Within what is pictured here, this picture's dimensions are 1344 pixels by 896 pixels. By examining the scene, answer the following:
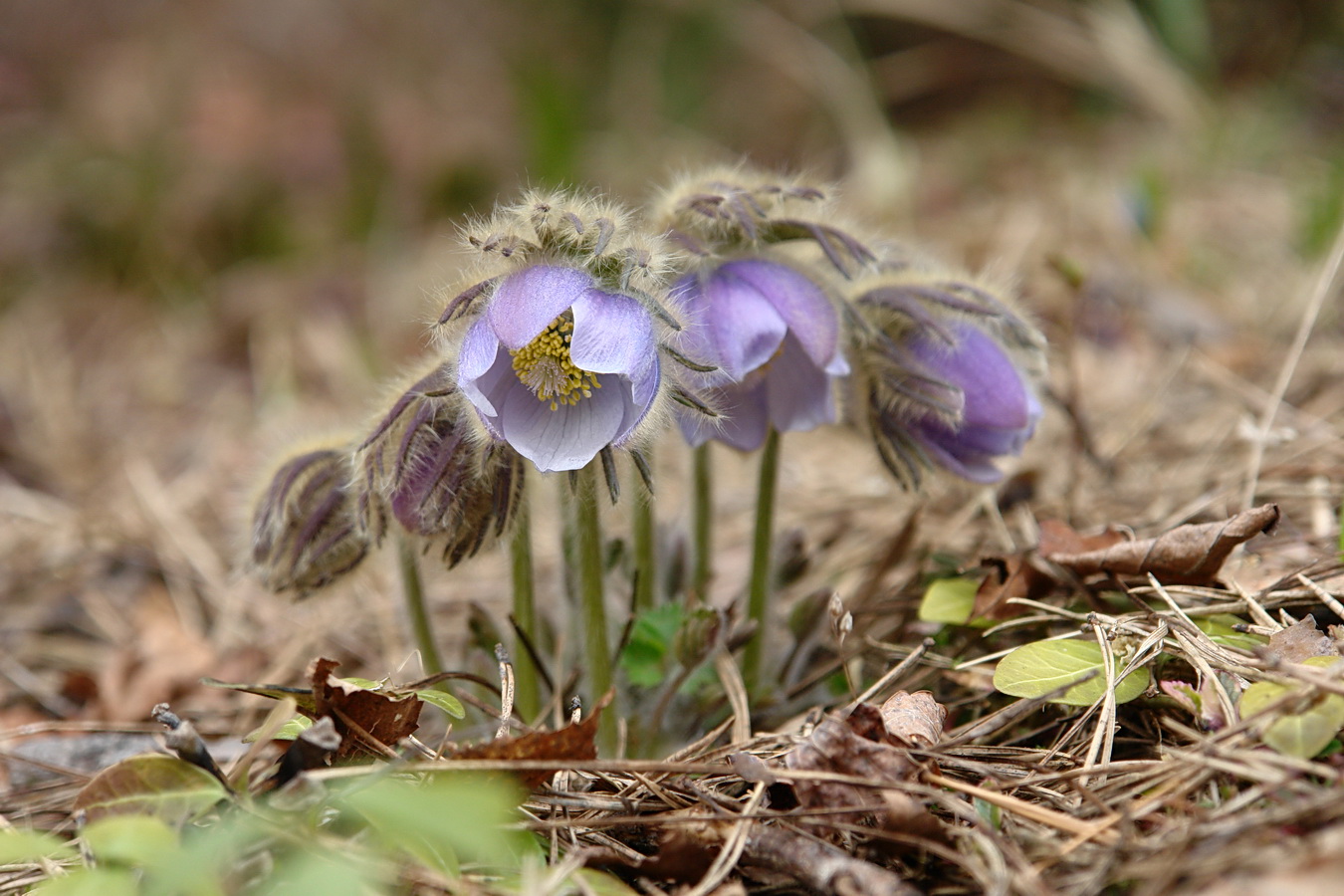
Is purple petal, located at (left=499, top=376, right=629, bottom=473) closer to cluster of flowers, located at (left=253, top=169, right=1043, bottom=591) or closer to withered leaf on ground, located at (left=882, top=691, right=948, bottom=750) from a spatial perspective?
cluster of flowers, located at (left=253, top=169, right=1043, bottom=591)

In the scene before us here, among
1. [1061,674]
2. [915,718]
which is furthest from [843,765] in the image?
[1061,674]

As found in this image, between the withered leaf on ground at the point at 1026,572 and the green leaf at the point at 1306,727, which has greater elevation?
the withered leaf on ground at the point at 1026,572

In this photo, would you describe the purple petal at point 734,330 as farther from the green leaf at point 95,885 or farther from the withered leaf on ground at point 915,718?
the green leaf at point 95,885

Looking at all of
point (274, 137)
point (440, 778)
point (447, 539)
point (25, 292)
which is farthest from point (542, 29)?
point (440, 778)

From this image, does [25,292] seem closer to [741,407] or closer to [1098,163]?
[741,407]

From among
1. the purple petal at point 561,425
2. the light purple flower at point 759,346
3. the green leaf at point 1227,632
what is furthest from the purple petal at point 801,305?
the green leaf at point 1227,632
